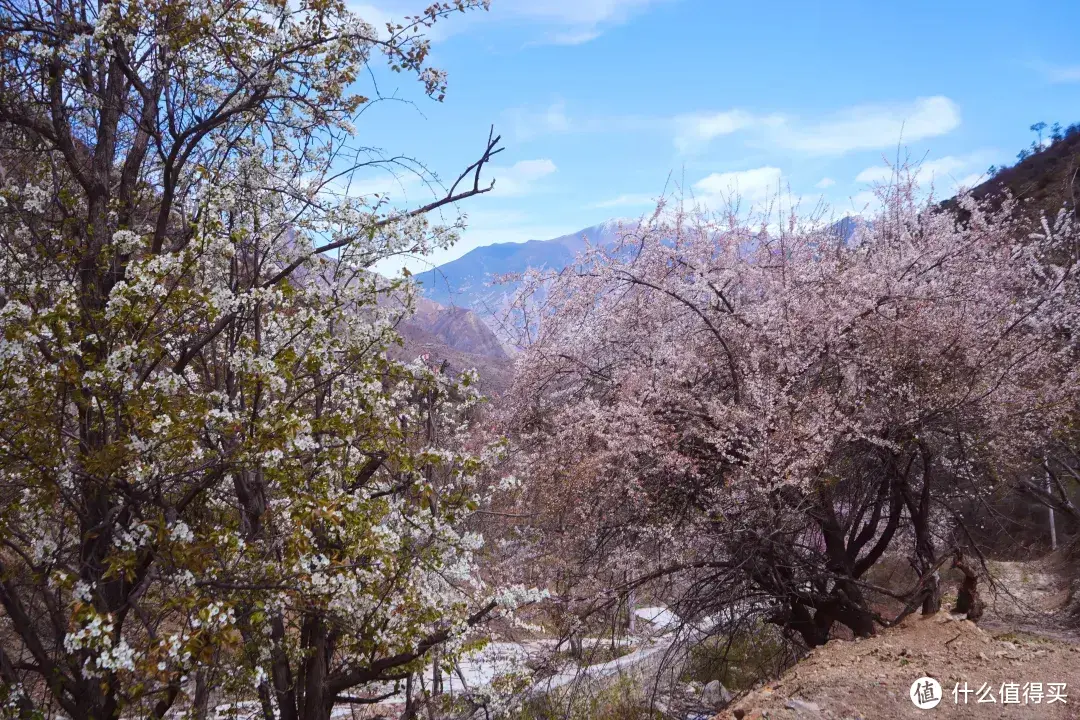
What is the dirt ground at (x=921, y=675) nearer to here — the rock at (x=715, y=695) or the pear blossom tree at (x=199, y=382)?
the pear blossom tree at (x=199, y=382)

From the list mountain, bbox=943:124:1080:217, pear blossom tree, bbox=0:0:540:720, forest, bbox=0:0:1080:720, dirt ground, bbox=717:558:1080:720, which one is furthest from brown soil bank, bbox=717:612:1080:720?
mountain, bbox=943:124:1080:217

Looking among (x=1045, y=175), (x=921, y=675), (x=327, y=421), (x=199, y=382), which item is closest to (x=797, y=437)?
(x=921, y=675)

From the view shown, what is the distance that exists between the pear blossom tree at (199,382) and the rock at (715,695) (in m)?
5.43

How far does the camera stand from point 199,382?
6375 mm

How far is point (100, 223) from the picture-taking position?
5.53 m

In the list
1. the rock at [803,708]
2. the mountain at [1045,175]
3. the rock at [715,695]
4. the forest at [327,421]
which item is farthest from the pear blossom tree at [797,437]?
the mountain at [1045,175]

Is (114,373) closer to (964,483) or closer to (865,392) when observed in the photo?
(865,392)

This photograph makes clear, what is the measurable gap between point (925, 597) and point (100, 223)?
8.41 m

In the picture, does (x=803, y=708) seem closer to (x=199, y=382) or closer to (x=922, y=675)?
(x=922, y=675)

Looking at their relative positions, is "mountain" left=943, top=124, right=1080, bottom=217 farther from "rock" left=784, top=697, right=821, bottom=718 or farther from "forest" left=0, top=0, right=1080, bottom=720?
"rock" left=784, top=697, right=821, bottom=718

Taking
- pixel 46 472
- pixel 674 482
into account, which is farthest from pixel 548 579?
pixel 46 472

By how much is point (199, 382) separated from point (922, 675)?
6.61 meters

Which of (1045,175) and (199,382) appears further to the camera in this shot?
(1045,175)

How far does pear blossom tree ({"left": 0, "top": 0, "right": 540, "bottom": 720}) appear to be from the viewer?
443 centimetres
